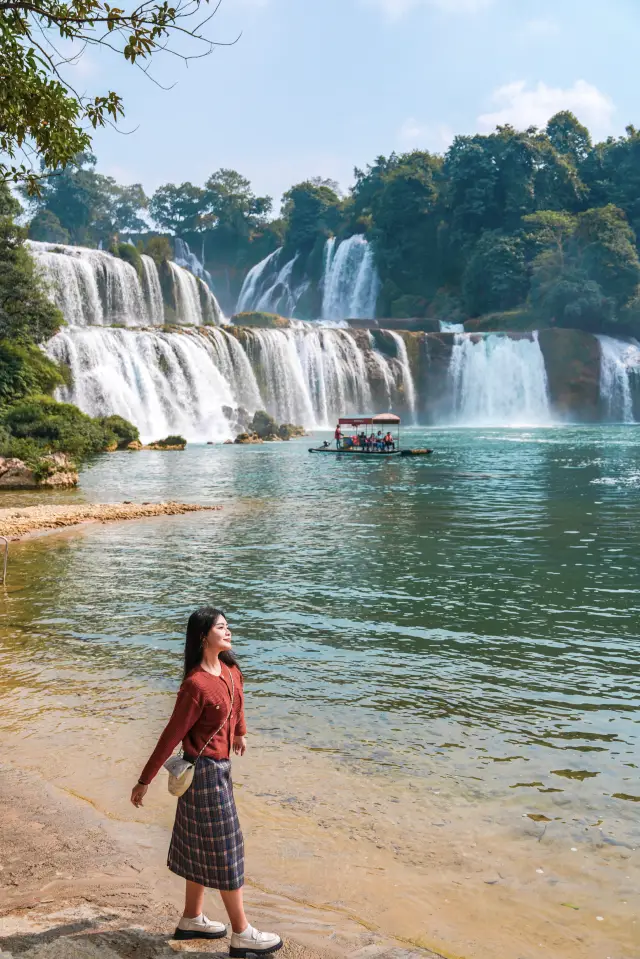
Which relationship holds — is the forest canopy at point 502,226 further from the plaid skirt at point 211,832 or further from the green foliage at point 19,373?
the plaid skirt at point 211,832

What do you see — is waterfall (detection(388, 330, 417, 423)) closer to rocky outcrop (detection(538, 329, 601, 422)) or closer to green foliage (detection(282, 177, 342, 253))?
rocky outcrop (detection(538, 329, 601, 422))

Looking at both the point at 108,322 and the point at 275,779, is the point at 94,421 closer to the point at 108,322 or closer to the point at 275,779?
the point at 108,322

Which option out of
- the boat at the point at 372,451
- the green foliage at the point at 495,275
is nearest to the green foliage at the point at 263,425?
the boat at the point at 372,451

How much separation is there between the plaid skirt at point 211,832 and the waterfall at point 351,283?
88039 millimetres

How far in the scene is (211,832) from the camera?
407 cm

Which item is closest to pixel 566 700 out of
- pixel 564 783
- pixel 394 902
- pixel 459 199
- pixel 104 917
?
pixel 564 783

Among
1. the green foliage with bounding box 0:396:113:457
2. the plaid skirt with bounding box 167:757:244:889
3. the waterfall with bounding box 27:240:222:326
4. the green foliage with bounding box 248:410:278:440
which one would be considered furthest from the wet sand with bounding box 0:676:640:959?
the waterfall with bounding box 27:240:222:326

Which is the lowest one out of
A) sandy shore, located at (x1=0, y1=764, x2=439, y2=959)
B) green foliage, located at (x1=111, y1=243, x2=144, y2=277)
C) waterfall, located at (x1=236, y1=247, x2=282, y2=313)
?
sandy shore, located at (x1=0, y1=764, x2=439, y2=959)

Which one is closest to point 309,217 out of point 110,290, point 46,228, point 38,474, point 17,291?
point 46,228

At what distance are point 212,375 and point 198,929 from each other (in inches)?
2144

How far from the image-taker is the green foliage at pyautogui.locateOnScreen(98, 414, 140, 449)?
47.3m

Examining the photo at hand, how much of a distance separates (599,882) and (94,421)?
139 feet

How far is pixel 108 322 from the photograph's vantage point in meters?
66.2

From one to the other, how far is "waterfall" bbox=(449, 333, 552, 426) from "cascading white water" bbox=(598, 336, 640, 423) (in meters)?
4.97
